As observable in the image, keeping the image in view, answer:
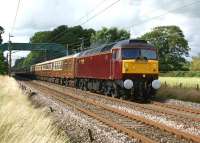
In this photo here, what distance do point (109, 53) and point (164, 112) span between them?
332 inches

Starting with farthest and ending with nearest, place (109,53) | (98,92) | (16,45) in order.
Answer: (16,45) < (98,92) < (109,53)

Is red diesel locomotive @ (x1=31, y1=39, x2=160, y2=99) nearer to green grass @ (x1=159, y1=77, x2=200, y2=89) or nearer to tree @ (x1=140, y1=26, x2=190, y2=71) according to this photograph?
green grass @ (x1=159, y1=77, x2=200, y2=89)

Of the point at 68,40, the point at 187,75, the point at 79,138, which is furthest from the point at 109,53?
the point at 68,40

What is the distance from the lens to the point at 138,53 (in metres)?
24.6

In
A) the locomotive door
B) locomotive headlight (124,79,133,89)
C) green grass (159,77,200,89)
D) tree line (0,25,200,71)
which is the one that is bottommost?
green grass (159,77,200,89)

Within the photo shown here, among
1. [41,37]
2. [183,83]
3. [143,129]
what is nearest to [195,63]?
[183,83]

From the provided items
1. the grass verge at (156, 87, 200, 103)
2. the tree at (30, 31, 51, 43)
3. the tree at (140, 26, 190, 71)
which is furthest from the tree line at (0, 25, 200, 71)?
the grass verge at (156, 87, 200, 103)

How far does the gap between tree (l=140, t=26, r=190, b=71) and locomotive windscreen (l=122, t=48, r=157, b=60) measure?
59.9m

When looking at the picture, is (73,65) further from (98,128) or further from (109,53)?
(98,128)

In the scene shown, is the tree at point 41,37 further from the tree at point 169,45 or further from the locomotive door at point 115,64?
the locomotive door at point 115,64

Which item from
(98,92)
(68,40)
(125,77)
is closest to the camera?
(125,77)

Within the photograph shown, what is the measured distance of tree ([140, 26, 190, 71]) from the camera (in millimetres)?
88438

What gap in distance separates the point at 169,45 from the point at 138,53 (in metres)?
71.9

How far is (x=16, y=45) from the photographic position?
90.7m
